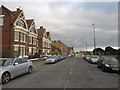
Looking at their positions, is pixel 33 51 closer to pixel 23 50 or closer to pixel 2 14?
pixel 23 50

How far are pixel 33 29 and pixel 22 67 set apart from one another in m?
29.1

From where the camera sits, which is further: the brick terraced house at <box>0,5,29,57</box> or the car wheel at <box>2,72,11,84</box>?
the brick terraced house at <box>0,5,29,57</box>

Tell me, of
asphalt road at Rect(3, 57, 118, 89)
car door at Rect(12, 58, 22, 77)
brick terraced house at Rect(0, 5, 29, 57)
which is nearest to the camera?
asphalt road at Rect(3, 57, 118, 89)

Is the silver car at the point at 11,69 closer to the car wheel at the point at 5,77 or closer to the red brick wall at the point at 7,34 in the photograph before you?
the car wheel at the point at 5,77

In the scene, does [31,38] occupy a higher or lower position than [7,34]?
lower

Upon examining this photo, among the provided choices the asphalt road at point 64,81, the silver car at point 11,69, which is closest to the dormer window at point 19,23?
the silver car at point 11,69

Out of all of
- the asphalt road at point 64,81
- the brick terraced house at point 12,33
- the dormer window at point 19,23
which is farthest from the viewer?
the dormer window at point 19,23

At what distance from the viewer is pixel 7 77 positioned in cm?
836

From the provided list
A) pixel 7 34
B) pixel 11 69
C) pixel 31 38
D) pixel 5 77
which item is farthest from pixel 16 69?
pixel 31 38

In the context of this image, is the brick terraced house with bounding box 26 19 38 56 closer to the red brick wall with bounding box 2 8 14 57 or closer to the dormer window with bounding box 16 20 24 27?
the dormer window with bounding box 16 20 24 27

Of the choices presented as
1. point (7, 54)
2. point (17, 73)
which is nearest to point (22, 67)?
point (17, 73)

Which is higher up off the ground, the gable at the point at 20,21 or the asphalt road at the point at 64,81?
the gable at the point at 20,21

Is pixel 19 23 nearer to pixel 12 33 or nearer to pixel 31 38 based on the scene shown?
pixel 12 33

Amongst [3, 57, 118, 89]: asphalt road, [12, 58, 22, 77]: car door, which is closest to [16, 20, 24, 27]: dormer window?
[3, 57, 118, 89]: asphalt road
